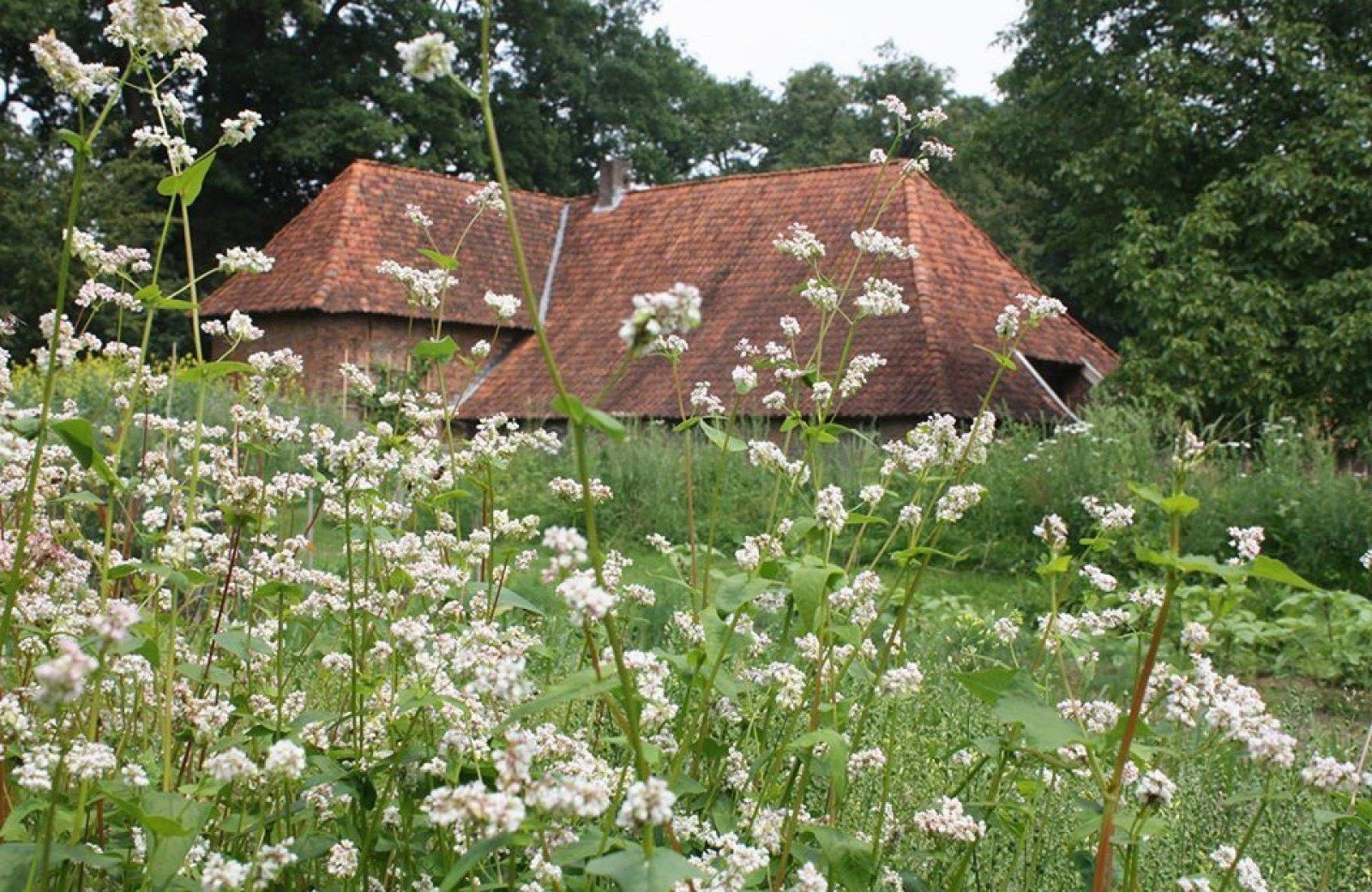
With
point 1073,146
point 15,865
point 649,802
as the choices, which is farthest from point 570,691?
point 1073,146

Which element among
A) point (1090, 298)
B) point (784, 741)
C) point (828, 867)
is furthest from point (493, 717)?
point (1090, 298)

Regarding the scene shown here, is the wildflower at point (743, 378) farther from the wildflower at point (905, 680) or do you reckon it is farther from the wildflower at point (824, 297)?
the wildflower at point (905, 680)

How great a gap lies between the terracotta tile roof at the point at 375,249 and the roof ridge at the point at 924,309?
748 cm

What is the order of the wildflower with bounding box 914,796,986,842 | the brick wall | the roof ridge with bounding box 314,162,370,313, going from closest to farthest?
the wildflower with bounding box 914,796,986,842 < the roof ridge with bounding box 314,162,370,313 < the brick wall

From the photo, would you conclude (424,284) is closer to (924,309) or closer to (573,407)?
(573,407)

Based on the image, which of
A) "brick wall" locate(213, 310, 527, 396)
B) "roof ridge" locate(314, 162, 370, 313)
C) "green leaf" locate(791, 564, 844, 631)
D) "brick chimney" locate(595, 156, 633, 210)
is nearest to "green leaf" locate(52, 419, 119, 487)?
"green leaf" locate(791, 564, 844, 631)

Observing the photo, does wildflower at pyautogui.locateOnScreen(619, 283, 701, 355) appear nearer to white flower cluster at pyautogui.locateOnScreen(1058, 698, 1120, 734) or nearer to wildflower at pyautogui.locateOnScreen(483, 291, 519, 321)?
white flower cluster at pyautogui.locateOnScreen(1058, 698, 1120, 734)

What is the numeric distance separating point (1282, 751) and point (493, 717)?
1.14 metres

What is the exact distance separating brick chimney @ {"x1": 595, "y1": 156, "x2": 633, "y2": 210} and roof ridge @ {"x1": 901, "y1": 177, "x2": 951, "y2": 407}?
659 centimetres

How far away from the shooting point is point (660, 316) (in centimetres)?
136

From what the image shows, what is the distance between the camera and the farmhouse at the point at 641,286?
2081 centimetres

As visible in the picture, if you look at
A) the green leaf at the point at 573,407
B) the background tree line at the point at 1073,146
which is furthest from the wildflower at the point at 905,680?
the background tree line at the point at 1073,146

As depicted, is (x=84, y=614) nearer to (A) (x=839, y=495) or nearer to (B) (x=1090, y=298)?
(A) (x=839, y=495)

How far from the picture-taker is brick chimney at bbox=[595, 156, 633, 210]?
27547 millimetres
